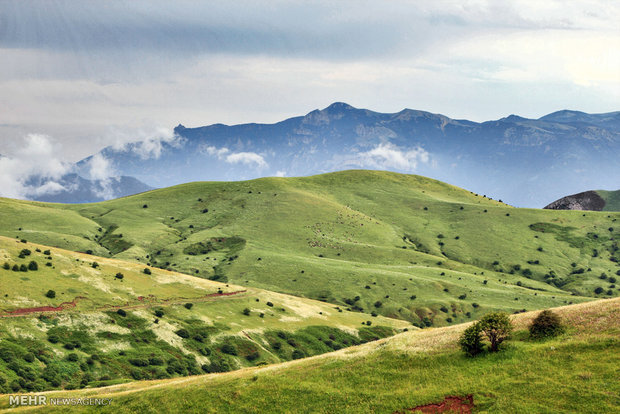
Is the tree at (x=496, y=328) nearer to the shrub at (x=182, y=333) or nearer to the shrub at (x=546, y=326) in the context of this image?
the shrub at (x=546, y=326)

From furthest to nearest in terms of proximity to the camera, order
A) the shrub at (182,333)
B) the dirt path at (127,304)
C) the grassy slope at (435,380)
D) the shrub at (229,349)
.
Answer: the shrub at (229,349) < the shrub at (182,333) < the dirt path at (127,304) < the grassy slope at (435,380)

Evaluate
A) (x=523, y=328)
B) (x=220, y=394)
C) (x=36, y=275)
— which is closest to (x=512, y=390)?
(x=523, y=328)

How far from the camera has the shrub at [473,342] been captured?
43781mm

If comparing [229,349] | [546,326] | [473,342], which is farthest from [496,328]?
[229,349]

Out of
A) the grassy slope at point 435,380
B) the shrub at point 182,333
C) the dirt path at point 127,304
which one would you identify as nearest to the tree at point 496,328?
the grassy slope at point 435,380

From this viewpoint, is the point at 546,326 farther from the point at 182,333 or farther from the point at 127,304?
the point at 127,304

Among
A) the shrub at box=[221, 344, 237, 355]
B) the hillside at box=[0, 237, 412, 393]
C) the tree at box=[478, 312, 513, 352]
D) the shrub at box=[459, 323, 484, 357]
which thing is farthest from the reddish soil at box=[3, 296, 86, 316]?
the tree at box=[478, 312, 513, 352]

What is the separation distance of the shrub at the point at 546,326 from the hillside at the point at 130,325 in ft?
152

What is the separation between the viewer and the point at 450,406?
36625 millimetres

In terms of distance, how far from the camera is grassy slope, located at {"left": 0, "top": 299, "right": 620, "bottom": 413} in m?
35.6

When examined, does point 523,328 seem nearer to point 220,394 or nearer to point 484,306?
point 220,394

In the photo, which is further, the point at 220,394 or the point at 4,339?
the point at 4,339

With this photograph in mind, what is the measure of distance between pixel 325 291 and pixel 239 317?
71128 millimetres

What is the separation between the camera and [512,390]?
3681 cm
